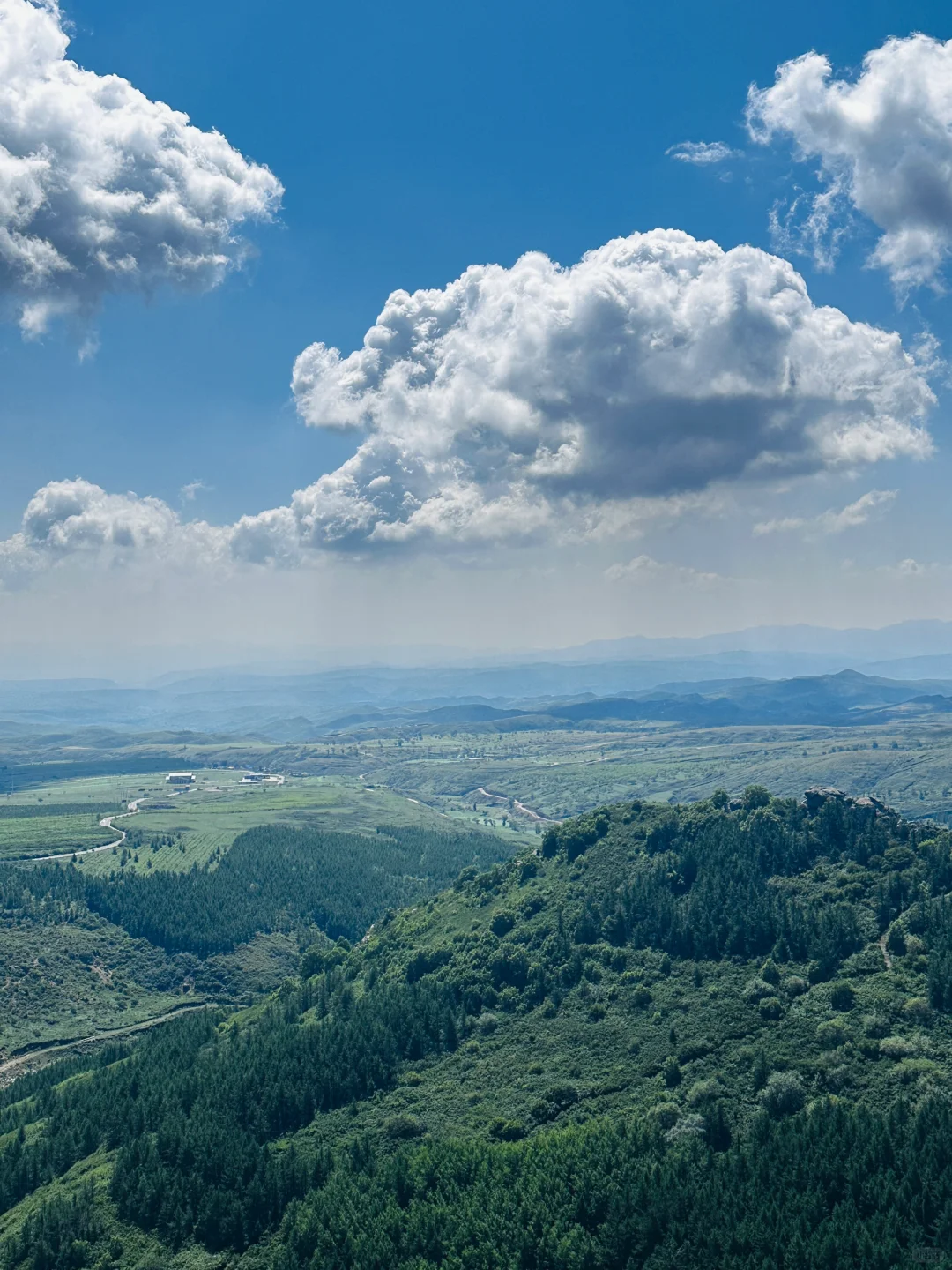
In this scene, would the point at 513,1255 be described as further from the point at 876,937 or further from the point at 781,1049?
the point at 876,937

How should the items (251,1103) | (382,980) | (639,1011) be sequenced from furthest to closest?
(382,980) < (639,1011) < (251,1103)

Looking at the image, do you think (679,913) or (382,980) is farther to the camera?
(382,980)

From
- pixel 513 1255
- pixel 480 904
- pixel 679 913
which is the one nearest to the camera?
pixel 513 1255

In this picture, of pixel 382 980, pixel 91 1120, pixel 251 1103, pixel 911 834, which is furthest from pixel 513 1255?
pixel 911 834

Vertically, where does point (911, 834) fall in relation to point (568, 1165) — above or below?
above

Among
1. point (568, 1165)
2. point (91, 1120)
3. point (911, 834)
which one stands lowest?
point (91, 1120)

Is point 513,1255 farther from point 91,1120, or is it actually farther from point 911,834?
point 911,834

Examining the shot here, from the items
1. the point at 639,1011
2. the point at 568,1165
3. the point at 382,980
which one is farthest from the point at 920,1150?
the point at 382,980
